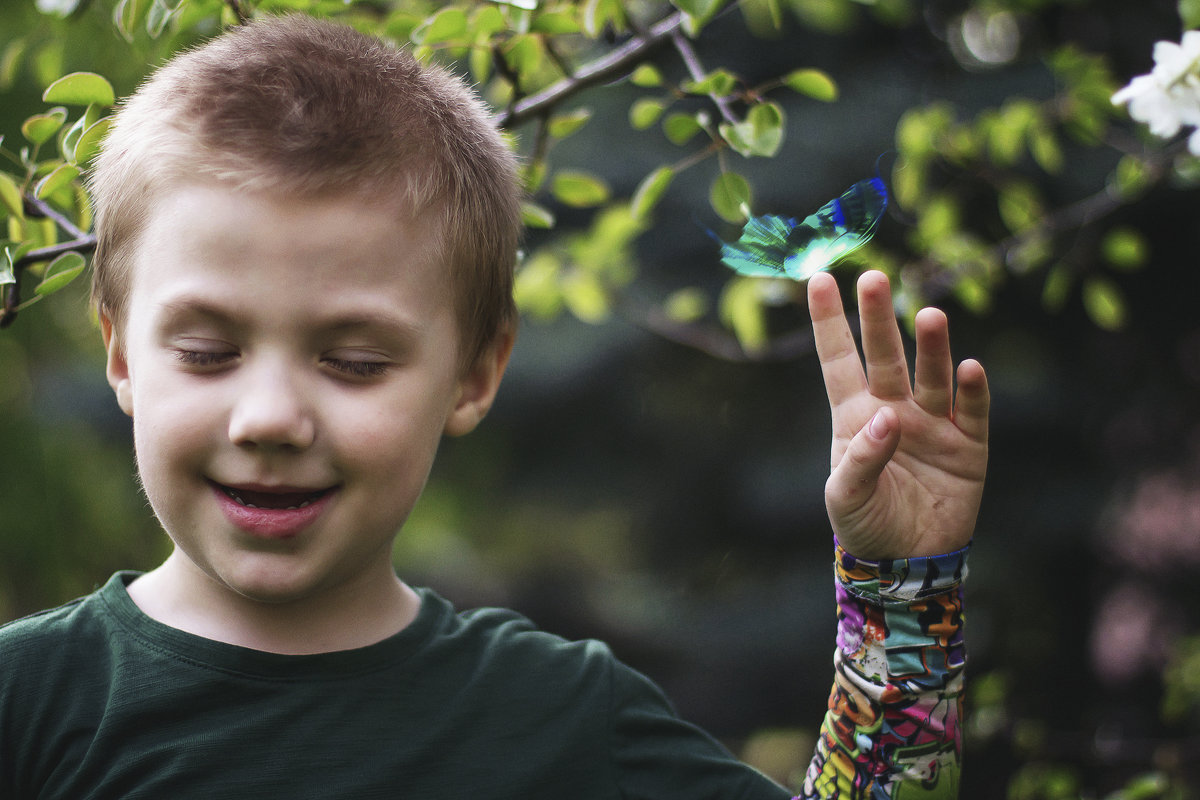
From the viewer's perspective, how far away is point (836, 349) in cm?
111

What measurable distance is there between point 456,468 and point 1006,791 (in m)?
2.28

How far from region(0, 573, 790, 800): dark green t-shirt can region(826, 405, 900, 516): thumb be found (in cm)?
42

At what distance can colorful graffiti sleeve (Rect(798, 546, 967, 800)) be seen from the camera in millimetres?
1093

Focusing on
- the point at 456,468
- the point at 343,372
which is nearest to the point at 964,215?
the point at 456,468

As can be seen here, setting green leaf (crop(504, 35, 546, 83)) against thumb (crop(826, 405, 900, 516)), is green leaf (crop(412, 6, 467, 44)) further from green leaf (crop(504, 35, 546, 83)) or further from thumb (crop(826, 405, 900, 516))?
thumb (crop(826, 405, 900, 516))

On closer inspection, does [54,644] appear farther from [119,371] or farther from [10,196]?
[10,196]

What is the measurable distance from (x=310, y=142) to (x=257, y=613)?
548 millimetres

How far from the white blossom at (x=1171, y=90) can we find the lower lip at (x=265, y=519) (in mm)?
1051

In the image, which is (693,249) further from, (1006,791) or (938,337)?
(938,337)

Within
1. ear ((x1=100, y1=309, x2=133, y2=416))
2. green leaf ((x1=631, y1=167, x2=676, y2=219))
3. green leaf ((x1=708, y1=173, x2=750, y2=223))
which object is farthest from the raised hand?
ear ((x1=100, y1=309, x2=133, y2=416))

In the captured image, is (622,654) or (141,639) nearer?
(141,639)

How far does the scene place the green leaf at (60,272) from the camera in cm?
106

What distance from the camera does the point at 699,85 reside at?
3.86ft

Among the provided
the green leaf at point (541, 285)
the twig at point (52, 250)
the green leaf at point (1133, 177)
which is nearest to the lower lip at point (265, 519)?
the twig at point (52, 250)
